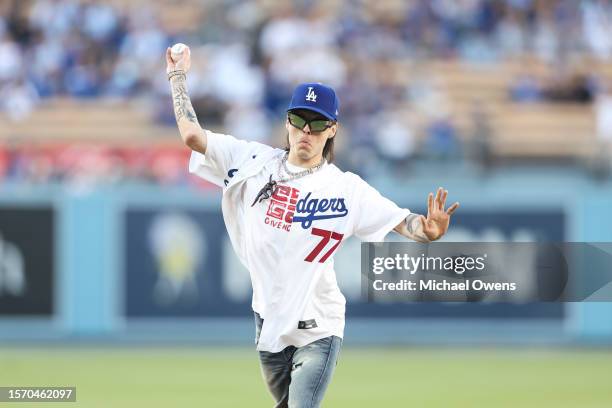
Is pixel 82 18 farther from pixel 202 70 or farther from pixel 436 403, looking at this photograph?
pixel 436 403

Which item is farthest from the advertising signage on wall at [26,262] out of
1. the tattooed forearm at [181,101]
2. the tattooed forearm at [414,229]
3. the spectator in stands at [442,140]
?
the tattooed forearm at [414,229]

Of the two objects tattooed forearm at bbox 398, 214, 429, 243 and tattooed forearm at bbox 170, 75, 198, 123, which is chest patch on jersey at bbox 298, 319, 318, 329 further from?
tattooed forearm at bbox 170, 75, 198, 123

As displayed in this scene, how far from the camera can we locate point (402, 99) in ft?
68.8

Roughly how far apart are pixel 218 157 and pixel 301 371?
4.18ft

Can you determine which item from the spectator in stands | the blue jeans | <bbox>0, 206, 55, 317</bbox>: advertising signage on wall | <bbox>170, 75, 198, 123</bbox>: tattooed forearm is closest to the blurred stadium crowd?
the spectator in stands

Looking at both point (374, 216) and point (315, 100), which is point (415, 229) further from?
point (315, 100)

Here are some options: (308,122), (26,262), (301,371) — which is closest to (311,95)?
(308,122)

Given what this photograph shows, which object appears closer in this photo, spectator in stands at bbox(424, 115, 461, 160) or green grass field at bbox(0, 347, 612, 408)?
green grass field at bbox(0, 347, 612, 408)

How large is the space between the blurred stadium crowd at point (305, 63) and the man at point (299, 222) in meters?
10.8

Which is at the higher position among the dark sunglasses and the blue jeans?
the dark sunglasses

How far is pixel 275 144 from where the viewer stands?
18625 mm

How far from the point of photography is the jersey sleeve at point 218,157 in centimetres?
695

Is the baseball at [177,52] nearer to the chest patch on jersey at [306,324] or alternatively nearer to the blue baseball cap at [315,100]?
the blue baseball cap at [315,100]

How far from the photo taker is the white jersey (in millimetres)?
6840
